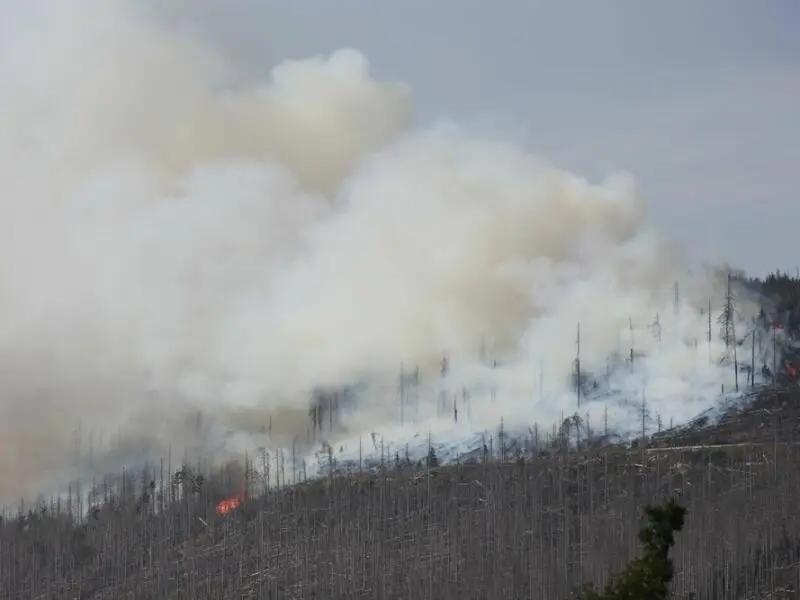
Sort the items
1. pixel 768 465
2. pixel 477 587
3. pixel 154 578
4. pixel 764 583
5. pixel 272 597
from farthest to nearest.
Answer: pixel 154 578, pixel 768 465, pixel 272 597, pixel 477 587, pixel 764 583

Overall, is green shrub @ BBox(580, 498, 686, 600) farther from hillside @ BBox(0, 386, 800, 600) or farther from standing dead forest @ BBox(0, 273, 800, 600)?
hillside @ BBox(0, 386, 800, 600)

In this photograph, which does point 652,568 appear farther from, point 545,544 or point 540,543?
point 545,544

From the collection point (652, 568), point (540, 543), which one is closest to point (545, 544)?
point (540, 543)

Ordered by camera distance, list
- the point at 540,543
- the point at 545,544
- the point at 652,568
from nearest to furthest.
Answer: the point at 652,568
the point at 540,543
the point at 545,544

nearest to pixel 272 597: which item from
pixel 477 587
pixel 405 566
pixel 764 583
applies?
pixel 405 566

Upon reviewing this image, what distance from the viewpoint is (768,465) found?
181 metres

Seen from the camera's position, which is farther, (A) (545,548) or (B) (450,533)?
(B) (450,533)

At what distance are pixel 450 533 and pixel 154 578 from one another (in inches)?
2002

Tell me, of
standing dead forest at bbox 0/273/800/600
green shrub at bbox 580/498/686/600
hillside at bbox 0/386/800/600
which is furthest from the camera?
hillside at bbox 0/386/800/600

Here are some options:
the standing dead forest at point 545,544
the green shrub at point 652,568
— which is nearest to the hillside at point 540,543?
the standing dead forest at point 545,544

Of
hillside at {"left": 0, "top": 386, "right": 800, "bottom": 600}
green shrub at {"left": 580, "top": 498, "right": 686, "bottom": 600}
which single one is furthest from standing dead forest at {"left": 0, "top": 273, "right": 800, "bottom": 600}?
green shrub at {"left": 580, "top": 498, "right": 686, "bottom": 600}

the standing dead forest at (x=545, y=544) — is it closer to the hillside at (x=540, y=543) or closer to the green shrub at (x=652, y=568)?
the hillside at (x=540, y=543)

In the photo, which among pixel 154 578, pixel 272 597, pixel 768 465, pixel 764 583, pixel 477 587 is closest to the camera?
pixel 764 583

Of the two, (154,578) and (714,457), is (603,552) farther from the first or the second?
(154,578)
